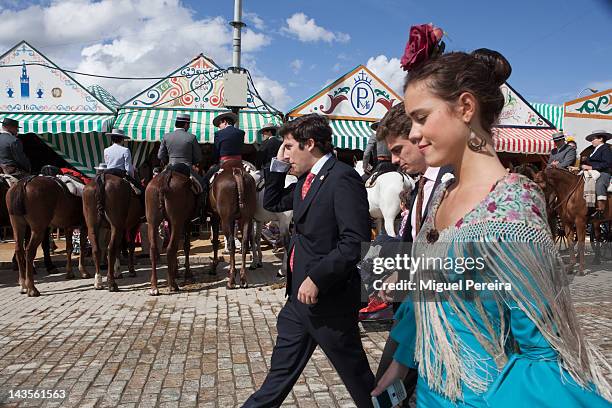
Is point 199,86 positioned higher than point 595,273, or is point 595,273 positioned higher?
point 199,86

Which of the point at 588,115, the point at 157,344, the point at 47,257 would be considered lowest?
the point at 157,344

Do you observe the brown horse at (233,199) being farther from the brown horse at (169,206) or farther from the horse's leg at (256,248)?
the horse's leg at (256,248)

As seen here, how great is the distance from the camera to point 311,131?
2740 mm

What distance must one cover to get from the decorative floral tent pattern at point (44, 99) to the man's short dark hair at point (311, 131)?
34.0 feet

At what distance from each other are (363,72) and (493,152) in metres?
12.0

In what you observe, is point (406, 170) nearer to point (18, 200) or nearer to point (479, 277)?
point (479, 277)

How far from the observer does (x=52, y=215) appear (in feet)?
25.3

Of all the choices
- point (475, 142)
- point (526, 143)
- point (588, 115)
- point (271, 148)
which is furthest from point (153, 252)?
point (588, 115)

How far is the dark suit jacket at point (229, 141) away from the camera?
25.7 ft

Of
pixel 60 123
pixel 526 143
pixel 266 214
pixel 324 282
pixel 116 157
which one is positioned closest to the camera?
pixel 324 282

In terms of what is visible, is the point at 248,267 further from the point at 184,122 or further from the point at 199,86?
the point at 199,86

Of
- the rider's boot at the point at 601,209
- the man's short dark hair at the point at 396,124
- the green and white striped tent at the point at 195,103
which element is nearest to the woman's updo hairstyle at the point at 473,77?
the man's short dark hair at the point at 396,124

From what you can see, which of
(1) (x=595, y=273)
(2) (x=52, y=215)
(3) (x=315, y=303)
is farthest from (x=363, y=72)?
(3) (x=315, y=303)

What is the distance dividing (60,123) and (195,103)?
135 inches
